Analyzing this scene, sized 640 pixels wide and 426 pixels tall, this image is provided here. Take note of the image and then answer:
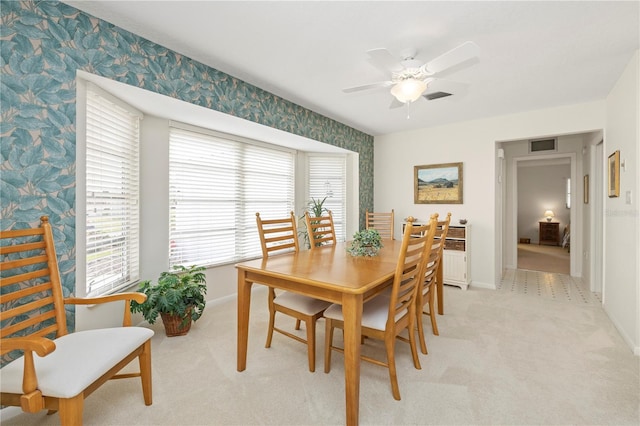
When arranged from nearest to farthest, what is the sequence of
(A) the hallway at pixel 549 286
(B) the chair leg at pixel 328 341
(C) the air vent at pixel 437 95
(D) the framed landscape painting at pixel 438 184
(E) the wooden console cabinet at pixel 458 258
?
(B) the chair leg at pixel 328 341 < (C) the air vent at pixel 437 95 < (A) the hallway at pixel 549 286 < (E) the wooden console cabinet at pixel 458 258 < (D) the framed landscape painting at pixel 438 184

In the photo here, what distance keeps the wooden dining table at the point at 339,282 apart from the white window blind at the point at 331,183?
240cm

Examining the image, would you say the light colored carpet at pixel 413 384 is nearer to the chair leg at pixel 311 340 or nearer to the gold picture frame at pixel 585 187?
the chair leg at pixel 311 340

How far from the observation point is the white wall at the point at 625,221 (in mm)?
2328

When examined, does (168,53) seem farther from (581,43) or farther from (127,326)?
(581,43)

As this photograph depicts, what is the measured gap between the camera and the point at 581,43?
2.21m

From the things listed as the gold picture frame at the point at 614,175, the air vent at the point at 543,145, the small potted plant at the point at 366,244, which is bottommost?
the small potted plant at the point at 366,244

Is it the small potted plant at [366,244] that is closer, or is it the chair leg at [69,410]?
the chair leg at [69,410]

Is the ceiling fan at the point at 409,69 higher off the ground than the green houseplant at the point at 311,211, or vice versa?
the ceiling fan at the point at 409,69

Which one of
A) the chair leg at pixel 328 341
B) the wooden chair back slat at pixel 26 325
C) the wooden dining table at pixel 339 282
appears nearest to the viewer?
the wooden chair back slat at pixel 26 325

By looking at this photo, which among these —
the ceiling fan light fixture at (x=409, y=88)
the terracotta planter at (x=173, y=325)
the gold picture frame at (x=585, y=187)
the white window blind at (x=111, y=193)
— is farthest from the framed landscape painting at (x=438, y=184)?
the white window blind at (x=111, y=193)

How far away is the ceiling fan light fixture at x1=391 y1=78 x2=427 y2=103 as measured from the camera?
2.19 meters

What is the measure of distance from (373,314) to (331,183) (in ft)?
10.5

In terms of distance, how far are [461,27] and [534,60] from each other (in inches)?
38.1

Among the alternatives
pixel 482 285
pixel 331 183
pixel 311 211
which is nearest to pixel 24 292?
pixel 311 211
